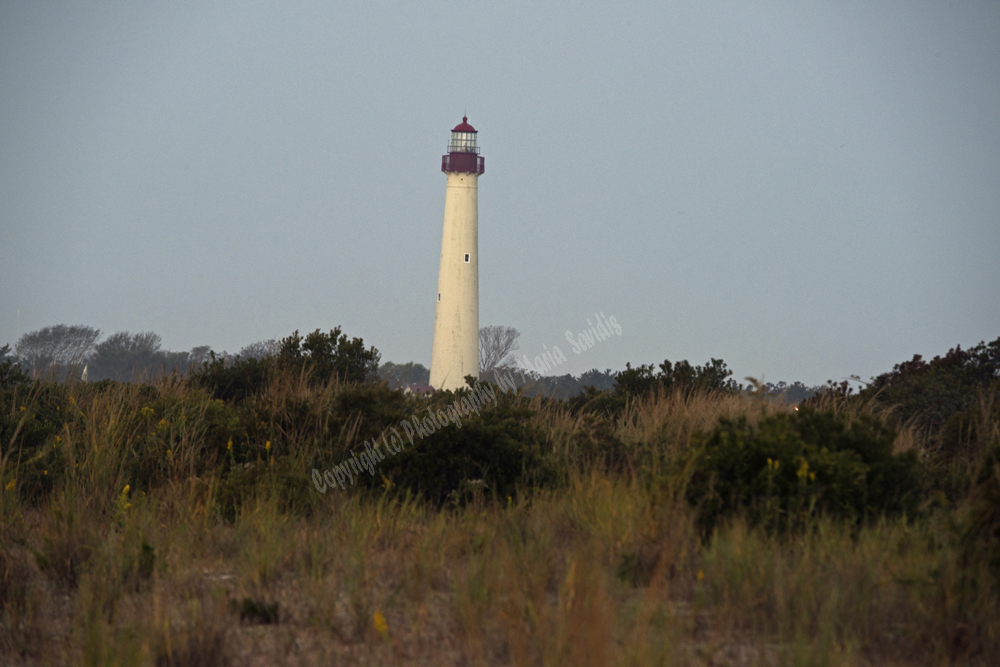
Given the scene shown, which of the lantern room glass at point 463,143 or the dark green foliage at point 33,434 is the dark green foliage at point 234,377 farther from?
the lantern room glass at point 463,143

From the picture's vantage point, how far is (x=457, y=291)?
121 ft

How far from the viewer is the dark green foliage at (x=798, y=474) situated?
6.17 m

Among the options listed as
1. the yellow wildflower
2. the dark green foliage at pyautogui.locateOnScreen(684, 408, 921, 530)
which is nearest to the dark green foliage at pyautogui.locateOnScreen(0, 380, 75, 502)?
the yellow wildflower

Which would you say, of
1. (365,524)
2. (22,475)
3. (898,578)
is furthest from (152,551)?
(898,578)

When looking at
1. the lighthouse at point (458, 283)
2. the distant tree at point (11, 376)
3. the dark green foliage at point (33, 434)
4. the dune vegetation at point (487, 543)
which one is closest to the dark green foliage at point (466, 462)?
the dune vegetation at point (487, 543)

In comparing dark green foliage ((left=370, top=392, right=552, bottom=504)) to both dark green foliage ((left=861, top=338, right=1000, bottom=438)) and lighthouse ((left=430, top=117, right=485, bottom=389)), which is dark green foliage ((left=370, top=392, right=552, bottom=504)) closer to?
dark green foliage ((left=861, top=338, right=1000, bottom=438))

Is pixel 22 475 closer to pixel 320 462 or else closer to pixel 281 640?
pixel 320 462

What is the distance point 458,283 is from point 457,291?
31 centimetres

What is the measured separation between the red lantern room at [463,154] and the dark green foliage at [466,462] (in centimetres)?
2975

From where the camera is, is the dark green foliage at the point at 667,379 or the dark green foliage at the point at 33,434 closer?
the dark green foliage at the point at 33,434

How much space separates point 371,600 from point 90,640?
4.52ft

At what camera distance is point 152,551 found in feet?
18.9

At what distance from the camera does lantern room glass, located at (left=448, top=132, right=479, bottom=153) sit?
127 ft

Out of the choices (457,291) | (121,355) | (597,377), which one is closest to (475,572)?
(457,291)
